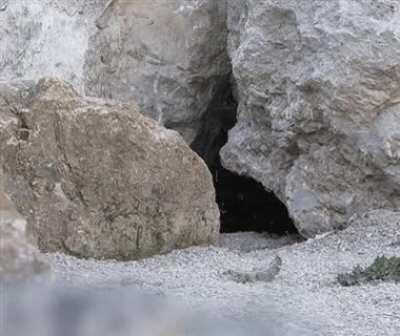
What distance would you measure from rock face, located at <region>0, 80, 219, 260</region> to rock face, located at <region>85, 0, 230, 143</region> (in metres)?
1.60

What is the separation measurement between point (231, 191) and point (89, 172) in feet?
A: 10.8

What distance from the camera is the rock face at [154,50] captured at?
7.00 m

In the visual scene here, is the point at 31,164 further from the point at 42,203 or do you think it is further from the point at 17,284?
A: the point at 17,284

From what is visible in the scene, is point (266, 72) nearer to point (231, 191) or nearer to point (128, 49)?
point (128, 49)

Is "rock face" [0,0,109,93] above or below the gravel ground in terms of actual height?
above

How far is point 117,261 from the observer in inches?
207

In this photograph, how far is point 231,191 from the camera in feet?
27.7

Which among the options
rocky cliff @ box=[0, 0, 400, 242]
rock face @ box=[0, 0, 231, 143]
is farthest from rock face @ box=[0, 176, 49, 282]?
rock face @ box=[0, 0, 231, 143]

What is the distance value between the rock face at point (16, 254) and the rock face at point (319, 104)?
3.33 m

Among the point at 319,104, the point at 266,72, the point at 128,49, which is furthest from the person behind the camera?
the point at 128,49

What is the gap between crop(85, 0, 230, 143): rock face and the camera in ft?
23.0

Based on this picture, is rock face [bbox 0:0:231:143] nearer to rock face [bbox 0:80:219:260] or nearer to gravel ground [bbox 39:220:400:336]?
rock face [bbox 0:80:219:260]

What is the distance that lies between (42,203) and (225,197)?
348 cm

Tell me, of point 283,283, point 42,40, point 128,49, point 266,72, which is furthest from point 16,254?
point 128,49
